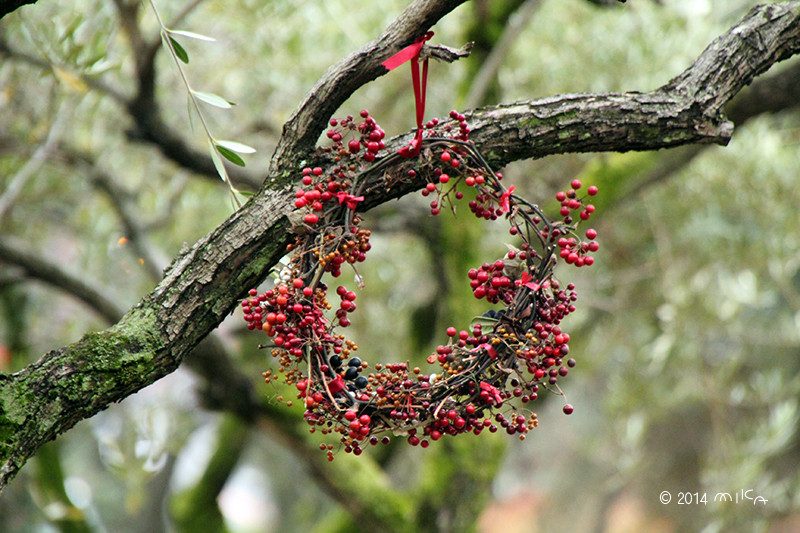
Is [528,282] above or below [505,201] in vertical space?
below

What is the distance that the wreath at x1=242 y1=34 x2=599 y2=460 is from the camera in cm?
144

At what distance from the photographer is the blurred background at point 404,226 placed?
12.9 ft

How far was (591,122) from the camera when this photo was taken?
171 cm

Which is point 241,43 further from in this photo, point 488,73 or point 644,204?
point 644,204

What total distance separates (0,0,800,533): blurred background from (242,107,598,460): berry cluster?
6.96 ft

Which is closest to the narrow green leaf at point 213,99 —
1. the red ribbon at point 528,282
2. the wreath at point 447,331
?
the wreath at point 447,331

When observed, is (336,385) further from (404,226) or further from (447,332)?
(404,226)

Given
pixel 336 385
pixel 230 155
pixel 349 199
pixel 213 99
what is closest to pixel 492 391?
pixel 336 385

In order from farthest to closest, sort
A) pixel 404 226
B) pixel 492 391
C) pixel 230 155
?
1. pixel 404 226
2. pixel 230 155
3. pixel 492 391

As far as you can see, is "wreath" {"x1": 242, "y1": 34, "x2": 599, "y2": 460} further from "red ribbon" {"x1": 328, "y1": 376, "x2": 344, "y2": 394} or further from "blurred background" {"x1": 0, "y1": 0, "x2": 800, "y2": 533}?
"blurred background" {"x1": 0, "y1": 0, "x2": 800, "y2": 533}

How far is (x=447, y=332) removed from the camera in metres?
1.45

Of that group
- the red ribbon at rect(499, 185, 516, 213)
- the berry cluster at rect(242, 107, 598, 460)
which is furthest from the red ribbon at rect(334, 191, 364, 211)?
the red ribbon at rect(499, 185, 516, 213)

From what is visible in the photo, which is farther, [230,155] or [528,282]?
[230,155]

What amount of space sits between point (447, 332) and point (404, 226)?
3196mm
